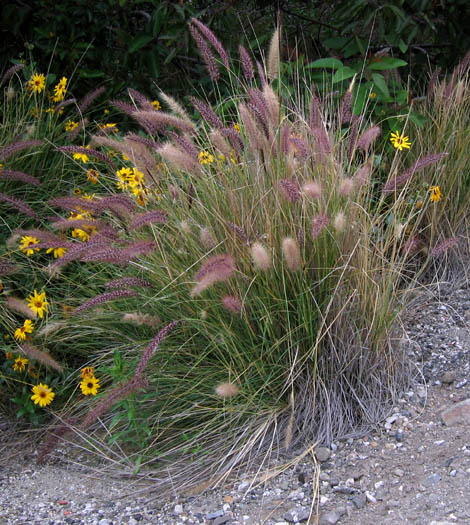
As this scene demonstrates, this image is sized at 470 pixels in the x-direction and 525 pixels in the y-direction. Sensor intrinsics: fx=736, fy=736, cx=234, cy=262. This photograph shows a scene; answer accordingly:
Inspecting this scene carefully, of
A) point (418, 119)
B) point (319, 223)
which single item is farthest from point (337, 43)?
point (319, 223)

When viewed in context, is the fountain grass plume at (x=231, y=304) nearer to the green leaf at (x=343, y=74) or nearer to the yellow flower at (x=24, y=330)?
the yellow flower at (x=24, y=330)

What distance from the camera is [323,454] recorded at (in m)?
2.71

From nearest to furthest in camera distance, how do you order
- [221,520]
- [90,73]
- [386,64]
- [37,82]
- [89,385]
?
[221,520], [89,385], [386,64], [37,82], [90,73]

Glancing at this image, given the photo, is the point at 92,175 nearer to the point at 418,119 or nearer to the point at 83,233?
the point at 83,233

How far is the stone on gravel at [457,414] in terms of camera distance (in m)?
2.73

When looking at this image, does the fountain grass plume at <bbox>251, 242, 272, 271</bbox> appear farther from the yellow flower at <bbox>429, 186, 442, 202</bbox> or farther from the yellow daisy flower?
the yellow flower at <bbox>429, 186, 442, 202</bbox>

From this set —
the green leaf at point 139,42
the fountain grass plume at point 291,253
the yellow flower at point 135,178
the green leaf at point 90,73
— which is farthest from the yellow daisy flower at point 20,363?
the green leaf at point 90,73

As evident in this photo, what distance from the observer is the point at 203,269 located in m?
2.47

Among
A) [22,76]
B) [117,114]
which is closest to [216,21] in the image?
[117,114]

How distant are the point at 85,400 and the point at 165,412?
1.37 ft

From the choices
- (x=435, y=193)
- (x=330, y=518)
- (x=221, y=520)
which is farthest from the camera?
(x=435, y=193)

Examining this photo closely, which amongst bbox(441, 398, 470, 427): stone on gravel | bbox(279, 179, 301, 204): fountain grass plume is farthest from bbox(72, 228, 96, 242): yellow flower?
bbox(441, 398, 470, 427): stone on gravel

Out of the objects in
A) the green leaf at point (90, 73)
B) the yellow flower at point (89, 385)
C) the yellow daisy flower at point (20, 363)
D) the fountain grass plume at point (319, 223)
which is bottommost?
the yellow flower at point (89, 385)

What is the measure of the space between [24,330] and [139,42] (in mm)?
2000
